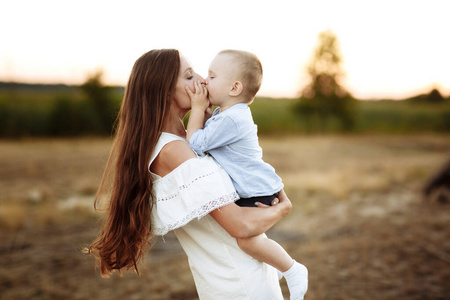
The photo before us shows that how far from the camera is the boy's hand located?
5.91ft

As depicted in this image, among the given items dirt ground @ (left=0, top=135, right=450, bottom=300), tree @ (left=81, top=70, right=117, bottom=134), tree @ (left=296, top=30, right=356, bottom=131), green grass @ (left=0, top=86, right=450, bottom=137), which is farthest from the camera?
tree @ (left=296, top=30, right=356, bottom=131)

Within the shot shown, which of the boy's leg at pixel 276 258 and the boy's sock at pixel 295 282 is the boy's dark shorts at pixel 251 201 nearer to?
the boy's leg at pixel 276 258

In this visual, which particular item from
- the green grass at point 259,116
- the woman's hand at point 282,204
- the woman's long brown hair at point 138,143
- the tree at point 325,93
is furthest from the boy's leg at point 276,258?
the tree at point 325,93

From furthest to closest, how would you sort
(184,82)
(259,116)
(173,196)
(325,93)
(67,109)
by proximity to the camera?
(259,116)
(325,93)
(67,109)
(184,82)
(173,196)

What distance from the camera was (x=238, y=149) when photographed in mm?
1768

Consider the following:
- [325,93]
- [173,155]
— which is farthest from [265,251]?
[325,93]

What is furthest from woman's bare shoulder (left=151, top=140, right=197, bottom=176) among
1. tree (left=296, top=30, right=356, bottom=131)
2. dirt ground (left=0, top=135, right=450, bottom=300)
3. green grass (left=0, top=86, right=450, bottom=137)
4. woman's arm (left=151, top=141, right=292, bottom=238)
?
tree (left=296, top=30, right=356, bottom=131)

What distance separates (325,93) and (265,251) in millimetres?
34089

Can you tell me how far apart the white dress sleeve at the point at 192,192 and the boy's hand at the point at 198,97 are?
26 cm

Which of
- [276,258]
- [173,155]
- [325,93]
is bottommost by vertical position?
[325,93]

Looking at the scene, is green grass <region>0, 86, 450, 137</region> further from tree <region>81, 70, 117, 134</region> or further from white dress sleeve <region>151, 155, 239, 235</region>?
white dress sleeve <region>151, 155, 239, 235</region>

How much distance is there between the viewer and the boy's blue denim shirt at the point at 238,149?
5.58 feet

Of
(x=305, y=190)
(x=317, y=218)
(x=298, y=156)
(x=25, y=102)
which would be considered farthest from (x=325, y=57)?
(x=317, y=218)

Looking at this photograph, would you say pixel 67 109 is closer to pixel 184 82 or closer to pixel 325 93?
pixel 325 93
